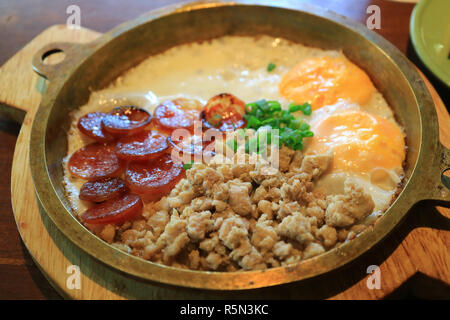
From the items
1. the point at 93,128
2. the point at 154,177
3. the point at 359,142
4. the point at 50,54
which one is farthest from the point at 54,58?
the point at 359,142

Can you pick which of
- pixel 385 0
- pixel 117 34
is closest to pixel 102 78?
pixel 117 34

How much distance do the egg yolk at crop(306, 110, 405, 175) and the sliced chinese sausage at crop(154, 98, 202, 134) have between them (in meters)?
1.01

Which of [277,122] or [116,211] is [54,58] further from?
[277,122]

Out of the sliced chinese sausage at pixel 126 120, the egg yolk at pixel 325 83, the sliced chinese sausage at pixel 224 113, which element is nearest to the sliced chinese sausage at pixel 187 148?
the sliced chinese sausage at pixel 224 113

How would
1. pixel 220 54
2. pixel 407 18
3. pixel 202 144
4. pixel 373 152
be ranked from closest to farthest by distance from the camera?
pixel 373 152 < pixel 202 144 < pixel 220 54 < pixel 407 18

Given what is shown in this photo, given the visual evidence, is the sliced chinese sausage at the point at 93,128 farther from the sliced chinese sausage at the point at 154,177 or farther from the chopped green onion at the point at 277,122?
the chopped green onion at the point at 277,122

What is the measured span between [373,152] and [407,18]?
2.19 metres

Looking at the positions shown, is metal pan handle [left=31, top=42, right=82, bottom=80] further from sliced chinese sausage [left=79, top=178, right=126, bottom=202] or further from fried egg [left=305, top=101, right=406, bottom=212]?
fried egg [left=305, top=101, right=406, bottom=212]

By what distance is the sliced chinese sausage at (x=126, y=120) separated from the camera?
10.1 ft

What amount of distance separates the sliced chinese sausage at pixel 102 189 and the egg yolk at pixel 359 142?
147cm

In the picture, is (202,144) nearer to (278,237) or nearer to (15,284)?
(278,237)

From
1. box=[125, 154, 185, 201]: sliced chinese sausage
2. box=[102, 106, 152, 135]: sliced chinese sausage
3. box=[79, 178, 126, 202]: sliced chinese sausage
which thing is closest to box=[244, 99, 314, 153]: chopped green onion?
box=[125, 154, 185, 201]: sliced chinese sausage

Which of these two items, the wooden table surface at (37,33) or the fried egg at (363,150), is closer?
the wooden table surface at (37,33)

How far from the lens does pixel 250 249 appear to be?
2232 mm
